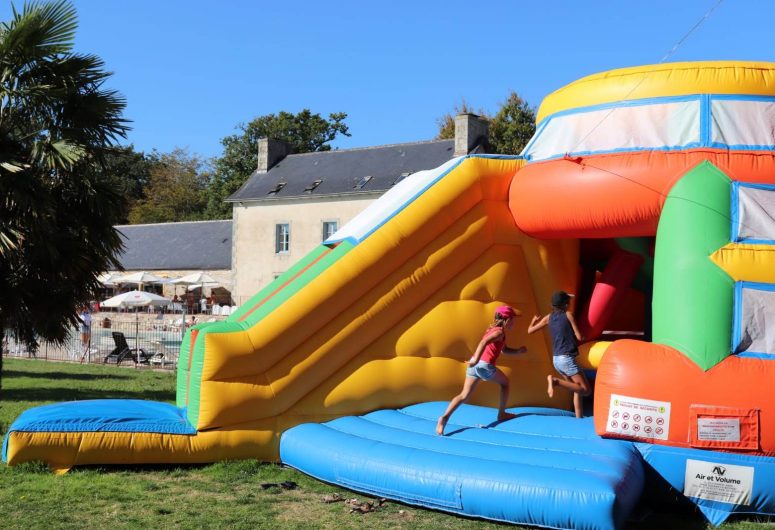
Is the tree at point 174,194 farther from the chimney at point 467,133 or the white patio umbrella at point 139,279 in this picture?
the chimney at point 467,133

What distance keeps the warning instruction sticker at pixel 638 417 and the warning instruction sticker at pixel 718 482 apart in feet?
1.03

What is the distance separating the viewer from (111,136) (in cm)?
1116

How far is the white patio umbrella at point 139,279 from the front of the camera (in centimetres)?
4012

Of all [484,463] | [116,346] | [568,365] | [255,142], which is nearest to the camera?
[484,463]

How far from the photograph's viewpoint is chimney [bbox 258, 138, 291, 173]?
136 feet

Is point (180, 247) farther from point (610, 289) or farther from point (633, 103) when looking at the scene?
point (633, 103)

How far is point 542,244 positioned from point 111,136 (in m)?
6.16

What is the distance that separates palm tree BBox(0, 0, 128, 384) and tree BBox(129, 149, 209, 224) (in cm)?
5071

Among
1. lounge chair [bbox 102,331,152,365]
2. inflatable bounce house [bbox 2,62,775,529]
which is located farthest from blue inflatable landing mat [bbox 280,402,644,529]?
lounge chair [bbox 102,331,152,365]

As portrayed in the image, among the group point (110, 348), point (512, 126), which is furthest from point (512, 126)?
point (110, 348)

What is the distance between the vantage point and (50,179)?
10.7 meters

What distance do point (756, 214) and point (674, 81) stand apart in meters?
1.62

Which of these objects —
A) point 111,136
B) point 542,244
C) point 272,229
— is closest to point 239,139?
point 272,229

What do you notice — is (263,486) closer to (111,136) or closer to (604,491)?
(604,491)
